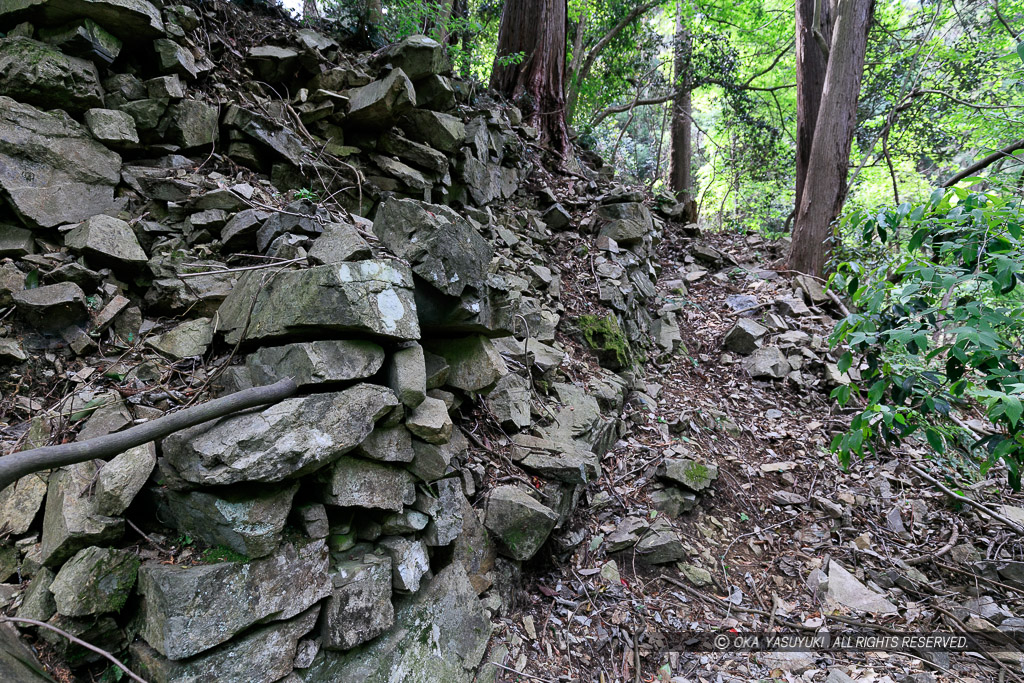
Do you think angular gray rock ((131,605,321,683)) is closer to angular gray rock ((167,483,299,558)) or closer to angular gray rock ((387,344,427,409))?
angular gray rock ((167,483,299,558))

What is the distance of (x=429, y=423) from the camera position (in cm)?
258

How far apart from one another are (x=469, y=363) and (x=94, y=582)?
2049 millimetres

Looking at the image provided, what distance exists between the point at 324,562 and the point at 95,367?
1.63m

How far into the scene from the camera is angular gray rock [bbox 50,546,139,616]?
72.6 inches

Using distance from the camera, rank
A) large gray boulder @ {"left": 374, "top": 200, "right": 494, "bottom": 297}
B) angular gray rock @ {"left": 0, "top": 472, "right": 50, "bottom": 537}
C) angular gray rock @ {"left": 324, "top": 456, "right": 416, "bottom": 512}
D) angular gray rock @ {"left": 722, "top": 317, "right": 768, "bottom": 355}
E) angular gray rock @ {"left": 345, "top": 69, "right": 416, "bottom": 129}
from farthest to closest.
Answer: angular gray rock @ {"left": 722, "top": 317, "right": 768, "bottom": 355}
angular gray rock @ {"left": 345, "top": 69, "right": 416, "bottom": 129}
large gray boulder @ {"left": 374, "top": 200, "right": 494, "bottom": 297}
angular gray rock @ {"left": 324, "top": 456, "right": 416, "bottom": 512}
angular gray rock @ {"left": 0, "top": 472, "right": 50, "bottom": 537}

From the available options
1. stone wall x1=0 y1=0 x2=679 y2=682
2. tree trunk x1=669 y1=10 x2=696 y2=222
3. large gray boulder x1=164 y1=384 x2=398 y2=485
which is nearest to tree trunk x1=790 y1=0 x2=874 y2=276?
tree trunk x1=669 y1=10 x2=696 y2=222

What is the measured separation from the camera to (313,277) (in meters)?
2.38

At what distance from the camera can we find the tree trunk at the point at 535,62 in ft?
24.3

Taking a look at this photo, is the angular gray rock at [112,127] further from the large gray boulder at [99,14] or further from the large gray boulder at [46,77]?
the large gray boulder at [99,14]

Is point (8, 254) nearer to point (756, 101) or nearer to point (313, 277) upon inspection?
point (313, 277)

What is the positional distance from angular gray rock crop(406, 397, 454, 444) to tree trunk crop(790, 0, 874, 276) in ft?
22.2

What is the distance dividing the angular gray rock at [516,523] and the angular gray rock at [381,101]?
3.48m

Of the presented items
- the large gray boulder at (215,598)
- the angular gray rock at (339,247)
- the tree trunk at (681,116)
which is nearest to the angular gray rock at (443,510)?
the large gray boulder at (215,598)

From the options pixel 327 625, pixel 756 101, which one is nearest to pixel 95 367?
pixel 327 625
